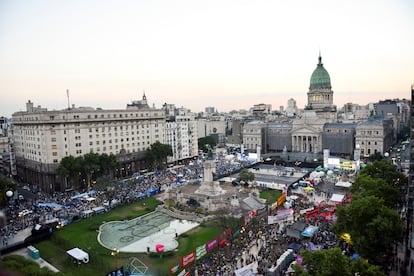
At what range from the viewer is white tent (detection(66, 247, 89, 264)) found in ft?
117

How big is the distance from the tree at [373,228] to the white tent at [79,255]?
28.2 m

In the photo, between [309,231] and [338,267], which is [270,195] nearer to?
[309,231]

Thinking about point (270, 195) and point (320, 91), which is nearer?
point (270, 195)

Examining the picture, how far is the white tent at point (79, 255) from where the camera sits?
117 feet

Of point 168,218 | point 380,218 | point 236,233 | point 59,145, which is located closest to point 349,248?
point 380,218

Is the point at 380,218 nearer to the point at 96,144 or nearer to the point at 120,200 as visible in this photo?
the point at 120,200

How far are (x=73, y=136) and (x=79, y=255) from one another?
4165 cm

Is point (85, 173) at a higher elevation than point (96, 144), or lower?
lower

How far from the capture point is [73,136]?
237ft

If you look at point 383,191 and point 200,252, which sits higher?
point 383,191

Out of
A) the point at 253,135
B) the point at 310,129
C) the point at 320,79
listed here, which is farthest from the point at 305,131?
the point at 320,79

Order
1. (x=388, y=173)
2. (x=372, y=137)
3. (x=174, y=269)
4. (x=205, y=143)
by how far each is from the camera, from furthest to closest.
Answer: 1. (x=205, y=143)
2. (x=372, y=137)
3. (x=388, y=173)
4. (x=174, y=269)

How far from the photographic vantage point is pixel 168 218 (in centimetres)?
5084

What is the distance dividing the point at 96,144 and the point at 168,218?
114ft
